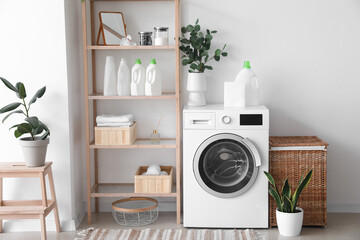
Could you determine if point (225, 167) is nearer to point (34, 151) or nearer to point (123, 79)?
point (123, 79)

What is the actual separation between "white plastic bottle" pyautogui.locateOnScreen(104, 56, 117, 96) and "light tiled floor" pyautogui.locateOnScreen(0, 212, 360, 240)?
3.21 feet

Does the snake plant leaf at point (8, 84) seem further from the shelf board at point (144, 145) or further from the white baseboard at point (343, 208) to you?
the white baseboard at point (343, 208)

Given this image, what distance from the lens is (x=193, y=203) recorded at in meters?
3.40

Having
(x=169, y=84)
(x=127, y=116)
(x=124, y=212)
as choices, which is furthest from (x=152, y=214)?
(x=169, y=84)

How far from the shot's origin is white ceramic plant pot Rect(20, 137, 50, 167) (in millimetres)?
3139

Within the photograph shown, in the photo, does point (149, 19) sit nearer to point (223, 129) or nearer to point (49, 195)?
point (223, 129)

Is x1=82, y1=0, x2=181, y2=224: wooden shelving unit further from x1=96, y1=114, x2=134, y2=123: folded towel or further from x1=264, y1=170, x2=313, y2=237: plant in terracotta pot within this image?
x1=264, y1=170, x2=313, y2=237: plant in terracotta pot

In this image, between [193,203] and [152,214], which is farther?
[152,214]

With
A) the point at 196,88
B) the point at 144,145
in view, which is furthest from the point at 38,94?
the point at 196,88

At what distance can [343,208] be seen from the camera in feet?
12.5

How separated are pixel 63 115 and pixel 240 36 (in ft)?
4.80

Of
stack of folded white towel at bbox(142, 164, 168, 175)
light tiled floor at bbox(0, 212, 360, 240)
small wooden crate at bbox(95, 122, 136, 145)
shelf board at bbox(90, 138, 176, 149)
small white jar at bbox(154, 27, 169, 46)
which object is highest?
small white jar at bbox(154, 27, 169, 46)

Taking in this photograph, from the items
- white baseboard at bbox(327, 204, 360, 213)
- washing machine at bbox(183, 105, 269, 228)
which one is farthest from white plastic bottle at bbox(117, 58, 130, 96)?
white baseboard at bbox(327, 204, 360, 213)

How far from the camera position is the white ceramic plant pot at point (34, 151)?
3139 mm
